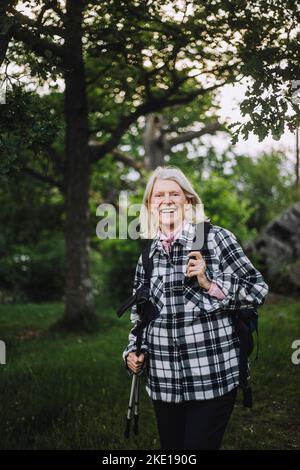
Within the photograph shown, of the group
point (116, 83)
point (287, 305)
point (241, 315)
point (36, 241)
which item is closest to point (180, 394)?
point (241, 315)

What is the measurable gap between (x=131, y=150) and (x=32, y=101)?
20575 mm

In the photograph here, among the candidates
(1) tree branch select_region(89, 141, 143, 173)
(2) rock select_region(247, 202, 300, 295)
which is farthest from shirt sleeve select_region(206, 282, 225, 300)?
(2) rock select_region(247, 202, 300, 295)

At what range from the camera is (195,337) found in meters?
2.75

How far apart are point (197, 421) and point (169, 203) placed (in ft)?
4.33

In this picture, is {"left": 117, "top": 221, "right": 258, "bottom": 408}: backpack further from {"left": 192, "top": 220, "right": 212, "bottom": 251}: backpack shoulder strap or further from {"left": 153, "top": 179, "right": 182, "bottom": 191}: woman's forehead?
{"left": 153, "top": 179, "right": 182, "bottom": 191}: woman's forehead

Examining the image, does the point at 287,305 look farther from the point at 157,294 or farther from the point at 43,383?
the point at 157,294

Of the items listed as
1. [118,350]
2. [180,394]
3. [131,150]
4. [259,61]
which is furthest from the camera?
[131,150]

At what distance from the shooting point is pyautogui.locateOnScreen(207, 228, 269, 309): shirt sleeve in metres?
2.73

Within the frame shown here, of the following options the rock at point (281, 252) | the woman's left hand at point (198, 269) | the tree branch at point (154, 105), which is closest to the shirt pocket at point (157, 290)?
the woman's left hand at point (198, 269)

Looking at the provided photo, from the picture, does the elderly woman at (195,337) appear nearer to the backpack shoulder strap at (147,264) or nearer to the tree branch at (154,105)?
the backpack shoulder strap at (147,264)

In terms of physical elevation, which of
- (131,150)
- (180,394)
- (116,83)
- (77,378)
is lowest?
(77,378)

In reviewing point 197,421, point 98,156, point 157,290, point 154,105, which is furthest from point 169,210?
point 98,156

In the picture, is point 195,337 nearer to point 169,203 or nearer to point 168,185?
point 169,203

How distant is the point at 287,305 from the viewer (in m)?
9.88
